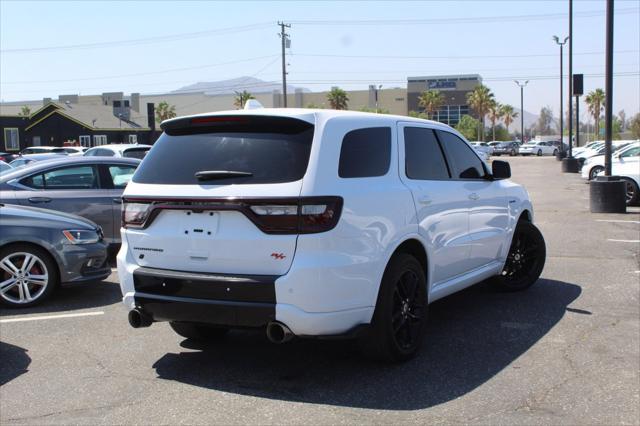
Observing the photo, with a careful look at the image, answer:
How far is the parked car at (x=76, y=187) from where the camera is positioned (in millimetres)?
9070

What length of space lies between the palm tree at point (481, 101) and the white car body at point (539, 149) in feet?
102

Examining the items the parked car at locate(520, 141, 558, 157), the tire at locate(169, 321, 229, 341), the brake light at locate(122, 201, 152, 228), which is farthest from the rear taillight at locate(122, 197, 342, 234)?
the parked car at locate(520, 141, 558, 157)

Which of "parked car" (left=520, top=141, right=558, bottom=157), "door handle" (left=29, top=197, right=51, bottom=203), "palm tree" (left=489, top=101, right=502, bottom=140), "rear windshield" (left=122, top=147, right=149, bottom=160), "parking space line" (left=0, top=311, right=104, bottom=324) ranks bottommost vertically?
"parking space line" (left=0, top=311, right=104, bottom=324)

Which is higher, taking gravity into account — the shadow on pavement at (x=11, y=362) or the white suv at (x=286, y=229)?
the white suv at (x=286, y=229)

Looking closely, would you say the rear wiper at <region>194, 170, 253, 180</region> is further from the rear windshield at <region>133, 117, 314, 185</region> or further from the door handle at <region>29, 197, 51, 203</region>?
the door handle at <region>29, 197, 51, 203</region>

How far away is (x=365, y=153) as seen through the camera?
491cm

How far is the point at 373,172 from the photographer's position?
16.0 ft

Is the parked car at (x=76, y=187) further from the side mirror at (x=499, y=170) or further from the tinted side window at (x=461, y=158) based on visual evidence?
the side mirror at (x=499, y=170)

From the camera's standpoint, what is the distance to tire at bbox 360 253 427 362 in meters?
4.74

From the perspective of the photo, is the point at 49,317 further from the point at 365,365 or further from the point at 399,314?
the point at 399,314

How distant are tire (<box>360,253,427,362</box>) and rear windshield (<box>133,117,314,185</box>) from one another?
1083 mm

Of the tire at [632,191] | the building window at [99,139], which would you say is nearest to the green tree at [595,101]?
the building window at [99,139]

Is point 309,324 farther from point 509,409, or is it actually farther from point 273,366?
point 509,409

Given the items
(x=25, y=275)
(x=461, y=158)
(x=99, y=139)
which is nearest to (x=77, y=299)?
(x=25, y=275)
